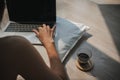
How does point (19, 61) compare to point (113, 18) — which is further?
point (113, 18)

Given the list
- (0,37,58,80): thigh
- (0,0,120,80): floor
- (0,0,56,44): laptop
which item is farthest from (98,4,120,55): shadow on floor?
(0,37,58,80): thigh

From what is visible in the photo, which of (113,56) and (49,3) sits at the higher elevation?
(49,3)

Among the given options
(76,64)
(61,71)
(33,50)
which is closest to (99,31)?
(76,64)

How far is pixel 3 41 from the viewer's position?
0.67 meters

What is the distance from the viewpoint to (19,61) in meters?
0.68

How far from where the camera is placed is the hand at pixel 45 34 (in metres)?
0.95

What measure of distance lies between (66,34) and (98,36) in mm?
181

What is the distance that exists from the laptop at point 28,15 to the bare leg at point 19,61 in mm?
402

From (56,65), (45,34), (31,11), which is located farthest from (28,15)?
(56,65)

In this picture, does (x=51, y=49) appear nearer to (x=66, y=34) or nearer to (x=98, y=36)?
(x=66, y=34)

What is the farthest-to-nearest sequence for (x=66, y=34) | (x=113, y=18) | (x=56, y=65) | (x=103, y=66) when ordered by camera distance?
(x=113, y=18) < (x=66, y=34) < (x=103, y=66) < (x=56, y=65)

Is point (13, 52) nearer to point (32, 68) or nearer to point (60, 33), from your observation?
point (32, 68)

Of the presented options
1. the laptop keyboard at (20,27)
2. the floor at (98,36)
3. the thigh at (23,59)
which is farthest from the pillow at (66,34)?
the thigh at (23,59)

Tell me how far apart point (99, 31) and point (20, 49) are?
1.96ft
